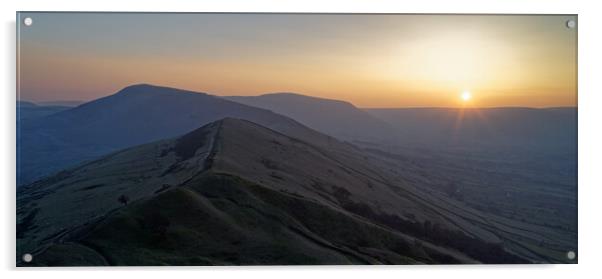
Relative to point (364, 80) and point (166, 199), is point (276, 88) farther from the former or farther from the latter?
point (166, 199)

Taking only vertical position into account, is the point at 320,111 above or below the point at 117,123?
above

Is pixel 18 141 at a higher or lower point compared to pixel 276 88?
lower

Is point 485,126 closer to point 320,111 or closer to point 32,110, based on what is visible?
point 320,111

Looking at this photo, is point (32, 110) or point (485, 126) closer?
point (32, 110)

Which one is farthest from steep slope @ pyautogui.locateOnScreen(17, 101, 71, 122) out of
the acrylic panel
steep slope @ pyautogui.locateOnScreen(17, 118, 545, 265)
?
steep slope @ pyautogui.locateOnScreen(17, 118, 545, 265)

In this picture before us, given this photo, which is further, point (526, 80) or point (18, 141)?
point (526, 80)

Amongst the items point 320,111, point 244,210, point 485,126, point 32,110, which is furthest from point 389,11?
point 32,110

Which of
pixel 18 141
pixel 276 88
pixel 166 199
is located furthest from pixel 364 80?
pixel 18 141
